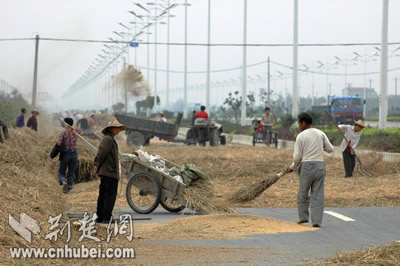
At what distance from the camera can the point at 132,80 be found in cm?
11156

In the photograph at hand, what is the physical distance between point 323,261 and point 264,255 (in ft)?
3.02

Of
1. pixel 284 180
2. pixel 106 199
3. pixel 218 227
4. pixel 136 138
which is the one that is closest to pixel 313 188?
pixel 218 227

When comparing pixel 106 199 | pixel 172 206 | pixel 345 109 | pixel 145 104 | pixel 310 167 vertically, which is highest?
pixel 145 104

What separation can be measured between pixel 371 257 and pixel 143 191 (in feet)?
20.1

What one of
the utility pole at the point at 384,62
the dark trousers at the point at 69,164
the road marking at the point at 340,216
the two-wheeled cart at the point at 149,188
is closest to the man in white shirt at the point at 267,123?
the utility pole at the point at 384,62

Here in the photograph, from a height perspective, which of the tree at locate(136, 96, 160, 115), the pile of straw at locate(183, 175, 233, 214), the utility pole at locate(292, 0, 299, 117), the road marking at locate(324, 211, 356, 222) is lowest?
the road marking at locate(324, 211, 356, 222)

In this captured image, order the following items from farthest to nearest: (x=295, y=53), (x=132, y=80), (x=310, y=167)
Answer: (x=132, y=80) → (x=295, y=53) → (x=310, y=167)

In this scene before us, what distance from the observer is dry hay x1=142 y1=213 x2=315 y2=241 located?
10.4 metres

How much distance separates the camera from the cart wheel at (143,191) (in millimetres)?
13187

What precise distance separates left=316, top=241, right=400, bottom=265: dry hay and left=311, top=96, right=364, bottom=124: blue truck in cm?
5368

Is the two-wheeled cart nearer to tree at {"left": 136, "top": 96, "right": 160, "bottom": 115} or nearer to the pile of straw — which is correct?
the pile of straw

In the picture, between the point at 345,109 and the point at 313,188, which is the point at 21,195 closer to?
the point at 313,188

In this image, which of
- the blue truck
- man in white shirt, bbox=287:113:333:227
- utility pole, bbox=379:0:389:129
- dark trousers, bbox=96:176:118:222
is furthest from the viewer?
the blue truck

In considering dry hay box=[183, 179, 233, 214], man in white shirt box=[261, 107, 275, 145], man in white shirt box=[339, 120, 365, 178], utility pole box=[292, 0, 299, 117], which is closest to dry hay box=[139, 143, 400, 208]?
dry hay box=[183, 179, 233, 214]
